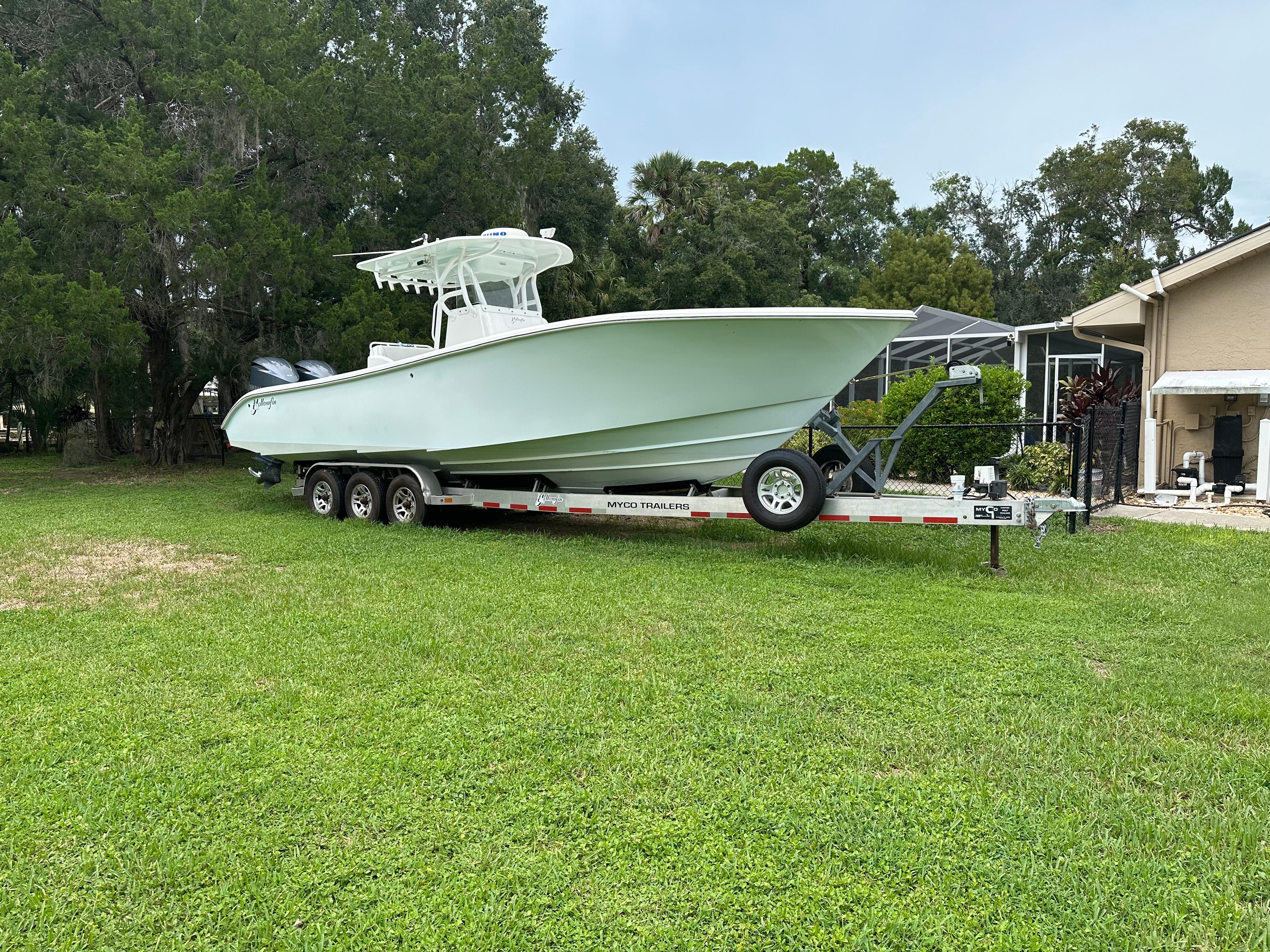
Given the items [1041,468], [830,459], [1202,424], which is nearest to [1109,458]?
[1041,468]

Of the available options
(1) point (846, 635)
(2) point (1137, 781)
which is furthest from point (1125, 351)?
(2) point (1137, 781)

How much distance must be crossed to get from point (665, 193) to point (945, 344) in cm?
1556

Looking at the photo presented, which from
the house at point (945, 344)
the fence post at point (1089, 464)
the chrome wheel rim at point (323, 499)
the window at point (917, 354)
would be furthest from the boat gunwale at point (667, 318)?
the window at point (917, 354)

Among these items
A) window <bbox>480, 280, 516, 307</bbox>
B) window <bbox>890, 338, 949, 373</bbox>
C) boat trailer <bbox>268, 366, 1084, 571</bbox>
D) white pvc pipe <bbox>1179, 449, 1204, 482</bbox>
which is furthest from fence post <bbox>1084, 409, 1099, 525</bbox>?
window <bbox>890, 338, 949, 373</bbox>

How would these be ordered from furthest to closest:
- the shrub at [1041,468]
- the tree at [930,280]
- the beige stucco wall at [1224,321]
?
the tree at [930,280], the beige stucco wall at [1224,321], the shrub at [1041,468]

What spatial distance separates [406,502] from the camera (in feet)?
29.3

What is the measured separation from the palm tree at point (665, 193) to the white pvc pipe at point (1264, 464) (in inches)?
862

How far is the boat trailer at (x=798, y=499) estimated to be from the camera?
6.19 m

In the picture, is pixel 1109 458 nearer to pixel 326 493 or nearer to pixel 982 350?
pixel 982 350

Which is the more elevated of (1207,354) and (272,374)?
(1207,354)

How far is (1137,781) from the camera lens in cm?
295

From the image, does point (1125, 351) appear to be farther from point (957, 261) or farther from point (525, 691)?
point (957, 261)

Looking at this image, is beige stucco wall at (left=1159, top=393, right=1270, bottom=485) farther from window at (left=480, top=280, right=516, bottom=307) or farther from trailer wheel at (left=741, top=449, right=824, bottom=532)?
window at (left=480, top=280, right=516, bottom=307)

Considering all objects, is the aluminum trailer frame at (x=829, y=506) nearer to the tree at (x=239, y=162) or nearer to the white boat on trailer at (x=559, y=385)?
the white boat on trailer at (x=559, y=385)
